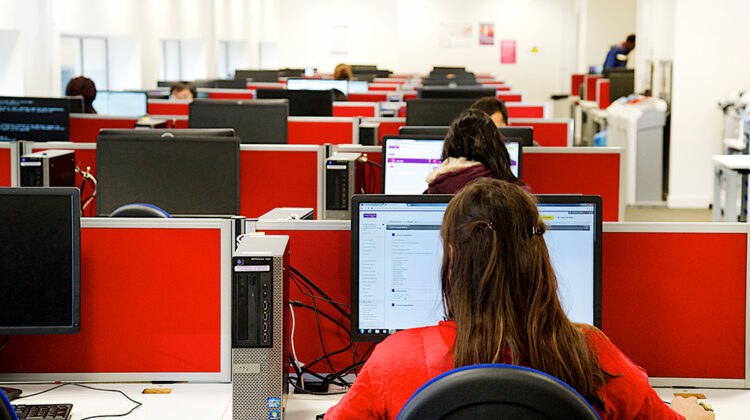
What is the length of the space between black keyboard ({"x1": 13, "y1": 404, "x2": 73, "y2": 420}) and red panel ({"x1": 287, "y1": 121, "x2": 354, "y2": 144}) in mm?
4655

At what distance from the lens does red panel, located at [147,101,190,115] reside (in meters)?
8.51

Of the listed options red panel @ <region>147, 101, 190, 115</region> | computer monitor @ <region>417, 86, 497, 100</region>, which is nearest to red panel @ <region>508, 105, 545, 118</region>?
computer monitor @ <region>417, 86, 497, 100</region>

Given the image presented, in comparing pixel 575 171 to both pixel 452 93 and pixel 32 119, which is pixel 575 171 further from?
pixel 32 119

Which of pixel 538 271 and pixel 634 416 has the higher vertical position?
pixel 538 271

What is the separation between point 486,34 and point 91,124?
49.6 feet

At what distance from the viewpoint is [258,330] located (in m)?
1.92

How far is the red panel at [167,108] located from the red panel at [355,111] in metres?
1.29

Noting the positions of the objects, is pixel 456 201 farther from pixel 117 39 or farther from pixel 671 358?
pixel 117 39

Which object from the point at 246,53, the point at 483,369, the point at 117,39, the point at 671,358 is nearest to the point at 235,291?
the point at 483,369

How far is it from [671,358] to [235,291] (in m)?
1.06

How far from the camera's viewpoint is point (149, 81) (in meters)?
13.1

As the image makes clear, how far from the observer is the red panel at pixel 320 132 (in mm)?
6664

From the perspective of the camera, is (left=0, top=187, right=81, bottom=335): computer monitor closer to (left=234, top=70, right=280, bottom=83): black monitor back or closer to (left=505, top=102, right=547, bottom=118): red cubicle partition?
(left=505, top=102, right=547, bottom=118): red cubicle partition

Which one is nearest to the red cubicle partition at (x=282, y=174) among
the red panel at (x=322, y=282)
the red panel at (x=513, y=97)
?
the red panel at (x=322, y=282)
